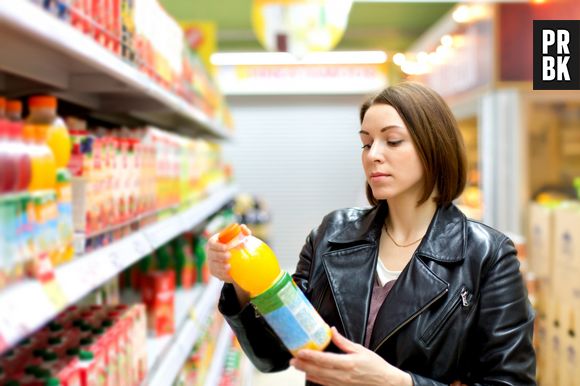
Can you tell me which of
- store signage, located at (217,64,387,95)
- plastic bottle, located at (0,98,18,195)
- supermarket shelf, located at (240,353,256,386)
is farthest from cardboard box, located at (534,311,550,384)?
store signage, located at (217,64,387,95)

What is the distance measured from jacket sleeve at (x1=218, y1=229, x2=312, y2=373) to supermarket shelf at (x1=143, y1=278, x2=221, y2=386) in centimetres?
51

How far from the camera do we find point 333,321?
5.29ft

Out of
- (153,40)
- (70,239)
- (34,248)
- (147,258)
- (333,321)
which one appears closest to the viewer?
(34,248)

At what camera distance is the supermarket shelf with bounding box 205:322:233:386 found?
Result: 3.50m

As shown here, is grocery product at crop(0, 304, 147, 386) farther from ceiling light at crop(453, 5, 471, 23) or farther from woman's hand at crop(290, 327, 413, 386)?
ceiling light at crop(453, 5, 471, 23)

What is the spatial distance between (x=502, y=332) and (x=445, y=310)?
14 centimetres

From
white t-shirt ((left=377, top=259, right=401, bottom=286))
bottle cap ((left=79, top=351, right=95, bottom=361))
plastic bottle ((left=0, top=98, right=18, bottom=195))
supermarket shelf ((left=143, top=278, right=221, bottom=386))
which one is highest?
plastic bottle ((left=0, top=98, right=18, bottom=195))

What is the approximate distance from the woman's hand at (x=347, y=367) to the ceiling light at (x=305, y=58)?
825 centimetres

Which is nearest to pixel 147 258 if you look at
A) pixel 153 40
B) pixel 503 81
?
pixel 153 40

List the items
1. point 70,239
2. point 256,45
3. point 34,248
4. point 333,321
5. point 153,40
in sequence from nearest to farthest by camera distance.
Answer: point 34,248, point 70,239, point 333,321, point 153,40, point 256,45

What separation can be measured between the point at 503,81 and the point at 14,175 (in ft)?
13.4

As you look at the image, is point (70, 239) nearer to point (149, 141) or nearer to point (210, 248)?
point (210, 248)

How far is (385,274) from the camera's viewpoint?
5.36ft

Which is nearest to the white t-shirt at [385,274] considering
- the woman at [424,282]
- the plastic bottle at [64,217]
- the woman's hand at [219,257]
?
the woman at [424,282]
